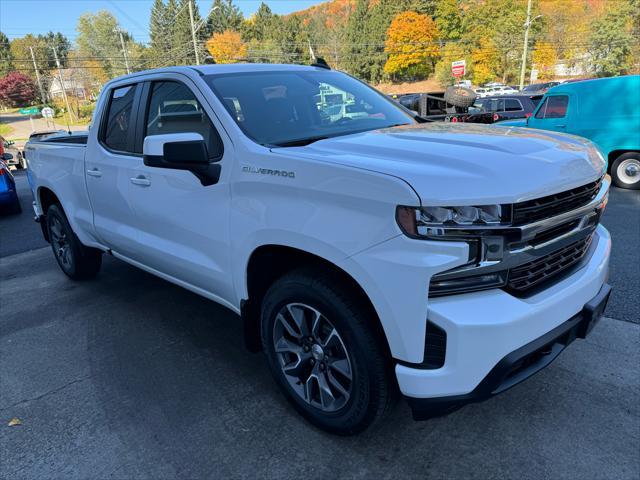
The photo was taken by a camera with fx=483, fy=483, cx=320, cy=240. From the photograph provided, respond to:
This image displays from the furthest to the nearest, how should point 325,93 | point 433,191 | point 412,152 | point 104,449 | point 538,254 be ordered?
point 325,93, point 104,449, point 412,152, point 538,254, point 433,191

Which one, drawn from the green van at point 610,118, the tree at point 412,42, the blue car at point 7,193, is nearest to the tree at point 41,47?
the tree at point 412,42

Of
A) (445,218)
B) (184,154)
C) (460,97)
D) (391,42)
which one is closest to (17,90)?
(391,42)

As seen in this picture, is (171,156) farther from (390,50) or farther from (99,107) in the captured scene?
(390,50)

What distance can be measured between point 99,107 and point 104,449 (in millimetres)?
2925

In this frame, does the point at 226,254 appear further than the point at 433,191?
Yes

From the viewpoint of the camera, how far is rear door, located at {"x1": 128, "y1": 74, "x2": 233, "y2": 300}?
2.83 meters

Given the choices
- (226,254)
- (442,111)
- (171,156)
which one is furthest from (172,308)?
(442,111)

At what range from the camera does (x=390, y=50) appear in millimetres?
84375

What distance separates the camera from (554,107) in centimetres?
978

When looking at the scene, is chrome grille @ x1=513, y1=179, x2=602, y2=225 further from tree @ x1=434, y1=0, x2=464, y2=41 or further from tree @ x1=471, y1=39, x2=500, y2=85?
tree @ x1=434, y1=0, x2=464, y2=41

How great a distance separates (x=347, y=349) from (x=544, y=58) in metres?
71.8

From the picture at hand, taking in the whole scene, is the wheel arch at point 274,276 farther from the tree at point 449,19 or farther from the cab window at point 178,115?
the tree at point 449,19

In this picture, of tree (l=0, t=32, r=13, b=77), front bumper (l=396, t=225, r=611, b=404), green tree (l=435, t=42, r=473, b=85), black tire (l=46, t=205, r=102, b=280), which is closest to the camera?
front bumper (l=396, t=225, r=611, b=404)

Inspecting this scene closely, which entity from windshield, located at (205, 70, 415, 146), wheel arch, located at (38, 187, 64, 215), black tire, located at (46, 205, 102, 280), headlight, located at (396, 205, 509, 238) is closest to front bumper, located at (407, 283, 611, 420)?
headlight, located at (396, 205, 509, 238)
